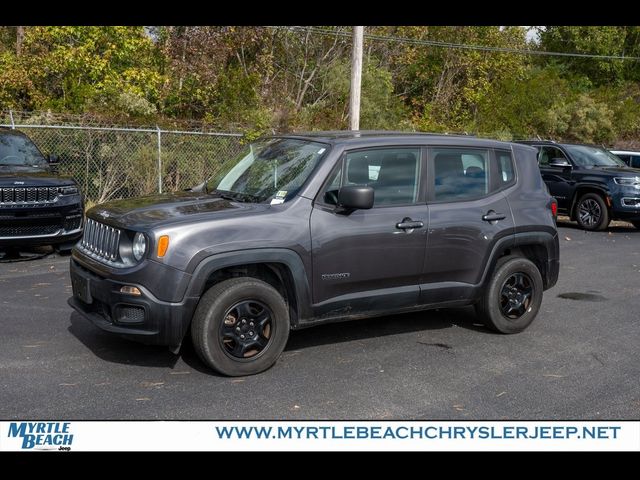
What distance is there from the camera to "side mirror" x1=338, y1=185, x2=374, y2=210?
5504 mm

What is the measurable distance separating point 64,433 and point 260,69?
2100 cm

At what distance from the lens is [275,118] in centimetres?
1878

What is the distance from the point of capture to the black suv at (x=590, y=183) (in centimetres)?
1468

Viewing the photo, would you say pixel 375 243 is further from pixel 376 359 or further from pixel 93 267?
pixel 93 267

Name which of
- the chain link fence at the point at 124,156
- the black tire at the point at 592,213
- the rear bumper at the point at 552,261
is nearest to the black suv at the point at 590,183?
the black tire at the point at 592,213

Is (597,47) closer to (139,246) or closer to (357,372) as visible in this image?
(357,372)

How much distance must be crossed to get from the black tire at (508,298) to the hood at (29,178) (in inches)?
249

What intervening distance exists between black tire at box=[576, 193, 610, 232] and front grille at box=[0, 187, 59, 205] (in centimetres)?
1053

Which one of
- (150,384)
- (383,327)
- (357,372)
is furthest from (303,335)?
(150,384)

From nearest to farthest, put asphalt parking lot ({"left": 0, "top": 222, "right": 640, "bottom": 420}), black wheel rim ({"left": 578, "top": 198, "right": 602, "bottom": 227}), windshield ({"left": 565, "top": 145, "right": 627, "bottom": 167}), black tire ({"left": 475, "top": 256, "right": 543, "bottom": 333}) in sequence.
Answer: asphalt parking lot ({"left": 0, "top": 222, "right": 640, "bottom": 420}), black tire ({"left": 475, "top": 256, "right": 543, "bottom": 333}), black wheel rim ({"left": 578, "top": 198, "right": 602, "bottom": 227}), windshield ({"left": 565, "top": 145, "right": 627, "bottom": 167})

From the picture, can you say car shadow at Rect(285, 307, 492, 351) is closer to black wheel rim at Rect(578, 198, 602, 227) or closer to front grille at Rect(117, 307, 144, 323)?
front grille at Rect(117, 307, 144, 323)

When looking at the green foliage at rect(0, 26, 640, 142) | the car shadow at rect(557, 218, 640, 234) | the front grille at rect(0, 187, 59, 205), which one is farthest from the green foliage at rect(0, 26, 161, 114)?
the car shadow at rect(557, 218, 640, 234)

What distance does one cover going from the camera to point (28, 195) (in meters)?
9.84

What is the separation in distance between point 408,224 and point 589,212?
10517 millimetres
